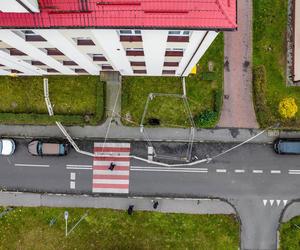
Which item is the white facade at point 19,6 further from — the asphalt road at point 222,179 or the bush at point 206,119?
the bush at point 206,119

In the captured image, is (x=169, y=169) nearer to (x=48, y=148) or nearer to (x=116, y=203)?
(x=116, y=203)

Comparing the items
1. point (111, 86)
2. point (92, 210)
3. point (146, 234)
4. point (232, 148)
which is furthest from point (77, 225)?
point (232, 148)

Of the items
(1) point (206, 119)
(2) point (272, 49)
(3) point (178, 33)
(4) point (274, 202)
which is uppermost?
(2) point (272, 49)

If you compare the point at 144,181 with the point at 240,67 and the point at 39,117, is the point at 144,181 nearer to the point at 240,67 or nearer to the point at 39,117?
the point at 39,117

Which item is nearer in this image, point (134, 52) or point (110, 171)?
point (134, 52)

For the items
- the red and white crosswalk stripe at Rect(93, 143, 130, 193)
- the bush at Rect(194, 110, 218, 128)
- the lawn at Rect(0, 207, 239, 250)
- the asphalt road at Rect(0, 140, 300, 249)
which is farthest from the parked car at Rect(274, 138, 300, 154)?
the red and white crosswalk stripe at Rect(93, 143, 130, 193)

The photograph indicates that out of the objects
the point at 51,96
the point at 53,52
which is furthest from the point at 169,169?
the point at 53,52

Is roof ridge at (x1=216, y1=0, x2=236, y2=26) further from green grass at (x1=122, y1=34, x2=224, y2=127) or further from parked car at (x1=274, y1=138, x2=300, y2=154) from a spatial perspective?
parked car at (x1=274, y1=138, x2=300, y2=154)
